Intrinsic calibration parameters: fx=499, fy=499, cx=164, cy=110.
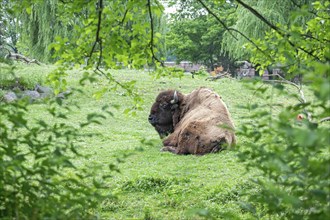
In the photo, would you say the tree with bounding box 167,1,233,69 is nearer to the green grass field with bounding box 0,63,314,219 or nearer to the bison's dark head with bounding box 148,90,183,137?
the green grass field with bounding box 0,63,314,219

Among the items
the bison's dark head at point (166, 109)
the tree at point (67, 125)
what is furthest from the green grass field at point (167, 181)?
the bison's dark head at point (166, 109)

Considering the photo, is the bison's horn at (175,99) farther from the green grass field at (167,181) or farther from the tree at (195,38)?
the tree at (195,38)

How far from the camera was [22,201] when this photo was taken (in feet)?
9.20

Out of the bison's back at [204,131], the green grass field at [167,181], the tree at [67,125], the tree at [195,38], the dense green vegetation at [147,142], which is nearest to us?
the dense green vegetation at [147,142]

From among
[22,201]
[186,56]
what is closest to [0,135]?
[22,201]

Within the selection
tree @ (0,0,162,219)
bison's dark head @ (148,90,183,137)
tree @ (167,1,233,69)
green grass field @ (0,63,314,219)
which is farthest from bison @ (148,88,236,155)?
tree @ (167,1,233,69)

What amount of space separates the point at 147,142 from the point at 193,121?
5.80m

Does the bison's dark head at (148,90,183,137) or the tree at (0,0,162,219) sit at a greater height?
the tree at (0,0,162,219)

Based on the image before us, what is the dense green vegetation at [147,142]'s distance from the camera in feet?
7.66

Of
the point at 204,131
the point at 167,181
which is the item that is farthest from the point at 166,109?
the point at 167,181

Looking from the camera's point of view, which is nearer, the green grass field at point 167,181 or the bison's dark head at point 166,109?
the green grass field at point 167,181

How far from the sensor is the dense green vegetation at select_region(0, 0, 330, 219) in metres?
2.33

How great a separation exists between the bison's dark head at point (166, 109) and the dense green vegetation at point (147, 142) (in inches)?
23.5

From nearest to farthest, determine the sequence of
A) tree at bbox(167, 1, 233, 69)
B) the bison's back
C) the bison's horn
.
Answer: the bison's back < the bison's horn < tree at bbox(167, 1, 233, 69)
